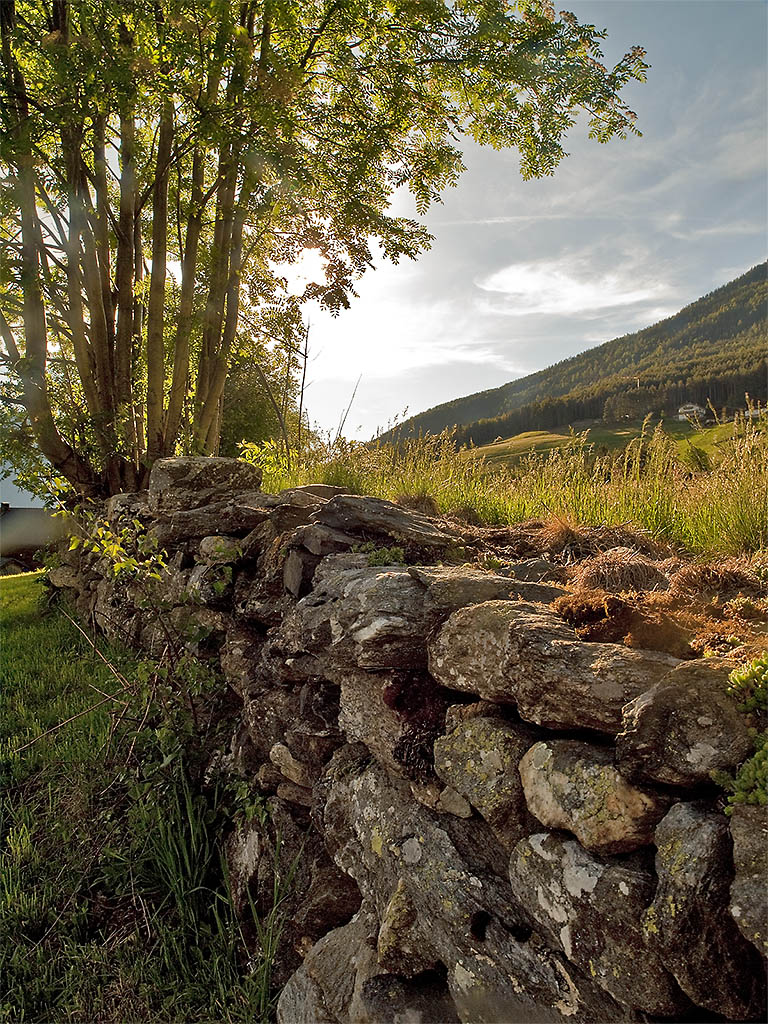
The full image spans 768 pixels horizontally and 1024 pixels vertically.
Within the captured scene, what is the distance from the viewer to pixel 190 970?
9.20ft

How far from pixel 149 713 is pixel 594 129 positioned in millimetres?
6196

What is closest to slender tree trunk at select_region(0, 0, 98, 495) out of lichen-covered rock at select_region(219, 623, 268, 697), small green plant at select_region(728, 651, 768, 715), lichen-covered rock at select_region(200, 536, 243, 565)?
lichen-covered rock at select_region(200, 536, 243, 565)

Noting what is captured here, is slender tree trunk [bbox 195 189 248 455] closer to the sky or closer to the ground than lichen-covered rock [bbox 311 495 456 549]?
closer to the sky

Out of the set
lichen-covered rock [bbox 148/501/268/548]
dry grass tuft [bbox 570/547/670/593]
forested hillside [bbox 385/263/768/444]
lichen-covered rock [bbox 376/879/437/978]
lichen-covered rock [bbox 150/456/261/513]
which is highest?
forested hillside [bbox 385/263/768/444]

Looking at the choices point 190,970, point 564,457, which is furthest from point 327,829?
point 564,457

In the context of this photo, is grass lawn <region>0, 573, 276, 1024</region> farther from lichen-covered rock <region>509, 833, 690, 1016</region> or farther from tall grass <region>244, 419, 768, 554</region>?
tall grass <region>244, 419, 768, 554</region>

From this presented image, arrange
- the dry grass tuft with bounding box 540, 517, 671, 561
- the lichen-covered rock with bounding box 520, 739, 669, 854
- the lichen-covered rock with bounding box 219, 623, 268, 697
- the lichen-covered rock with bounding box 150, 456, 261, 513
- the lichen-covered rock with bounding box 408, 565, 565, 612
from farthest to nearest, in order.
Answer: the lichen-covered rock with bounding box 150, 456, 261, 513 → the dry grass tuft with bounding box 540, 517, 671, 561 → the lichen-covered rock with bounding box 219, 623, 268, 697 → the lichen-covered rock with bounding box 408, 565, 565, 612 → the lichen-covered rock with bounding box 520, 739, 669, 854

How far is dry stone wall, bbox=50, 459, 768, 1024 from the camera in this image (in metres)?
1.38

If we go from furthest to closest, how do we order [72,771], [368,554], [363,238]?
[363,238], [72,771], [368,554]

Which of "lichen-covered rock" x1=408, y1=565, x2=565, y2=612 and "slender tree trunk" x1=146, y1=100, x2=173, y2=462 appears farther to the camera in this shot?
"slender tree trunk" x1=146, y1=100, x2=173, y2=462

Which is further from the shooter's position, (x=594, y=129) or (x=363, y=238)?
(x=363, y=238)

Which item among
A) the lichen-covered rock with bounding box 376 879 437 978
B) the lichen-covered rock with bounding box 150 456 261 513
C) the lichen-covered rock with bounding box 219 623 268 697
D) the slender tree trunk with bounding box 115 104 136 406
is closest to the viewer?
the lichen-covered rock with bounding box 376 879 437 978

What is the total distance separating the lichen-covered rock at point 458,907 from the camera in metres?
1.59

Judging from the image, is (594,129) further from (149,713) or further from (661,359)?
(661,359)
